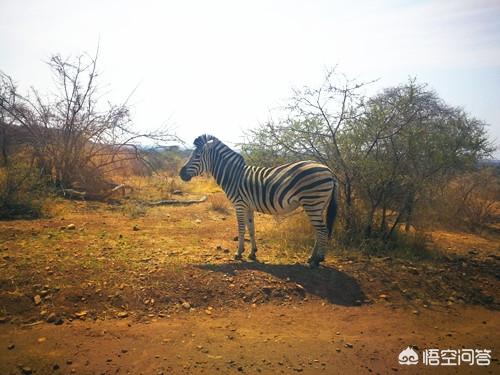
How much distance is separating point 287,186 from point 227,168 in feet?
4.67

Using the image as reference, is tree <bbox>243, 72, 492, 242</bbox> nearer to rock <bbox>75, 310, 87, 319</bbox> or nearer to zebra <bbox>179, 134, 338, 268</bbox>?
zebra <bbox>179, 134, 338, 268</bbox>

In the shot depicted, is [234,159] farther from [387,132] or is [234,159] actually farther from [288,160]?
[387,132]

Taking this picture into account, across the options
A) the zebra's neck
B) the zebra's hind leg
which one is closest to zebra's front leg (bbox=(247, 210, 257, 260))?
the zebra's neck

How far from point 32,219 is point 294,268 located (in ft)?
20.9

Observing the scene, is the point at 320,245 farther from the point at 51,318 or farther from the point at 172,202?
the point at 172,202

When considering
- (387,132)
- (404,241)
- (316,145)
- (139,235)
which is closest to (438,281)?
(404,241)

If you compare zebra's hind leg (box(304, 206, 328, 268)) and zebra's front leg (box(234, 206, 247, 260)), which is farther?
zebra's front leg (box(234, 206, 247, 260))

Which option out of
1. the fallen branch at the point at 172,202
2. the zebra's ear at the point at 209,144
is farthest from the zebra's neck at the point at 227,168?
the fallen branch at the point at 172,202

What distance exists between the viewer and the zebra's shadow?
184 inches

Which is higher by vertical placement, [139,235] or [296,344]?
[139,235]

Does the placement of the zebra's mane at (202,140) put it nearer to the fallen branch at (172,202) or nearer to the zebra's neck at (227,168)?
the zebra's neck at (227,168)

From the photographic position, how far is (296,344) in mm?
3445

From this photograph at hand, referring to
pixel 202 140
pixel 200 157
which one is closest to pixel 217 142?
pixel 202 140

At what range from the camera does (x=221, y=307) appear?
4.24 metres
